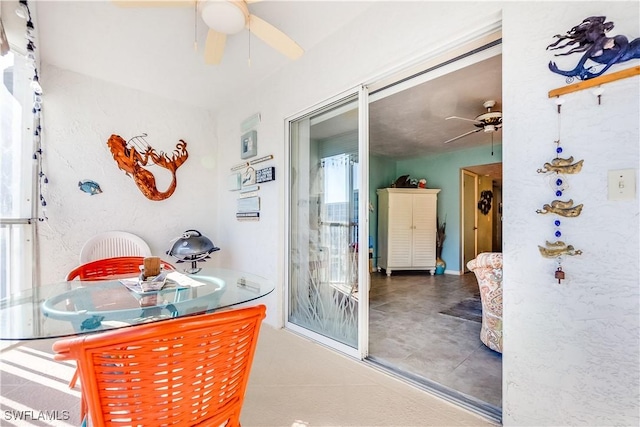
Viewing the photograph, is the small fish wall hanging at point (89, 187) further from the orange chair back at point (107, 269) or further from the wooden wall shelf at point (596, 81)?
the wooden wall shelf at point (596, 81)

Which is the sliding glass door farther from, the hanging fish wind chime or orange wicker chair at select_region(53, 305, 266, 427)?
orange wicker chair at select_region(53, 305, 266, 427)

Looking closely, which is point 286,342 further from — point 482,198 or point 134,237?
point 482,198

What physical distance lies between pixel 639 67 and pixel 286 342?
9.28 ft

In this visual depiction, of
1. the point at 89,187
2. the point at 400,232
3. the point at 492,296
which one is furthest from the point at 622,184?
the point at 400,232

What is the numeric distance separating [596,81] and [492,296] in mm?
1692

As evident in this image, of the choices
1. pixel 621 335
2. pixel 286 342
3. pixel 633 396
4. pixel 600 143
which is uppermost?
pixel 600 143

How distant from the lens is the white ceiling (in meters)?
2.20

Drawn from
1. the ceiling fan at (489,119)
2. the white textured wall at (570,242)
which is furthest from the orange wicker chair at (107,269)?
the ceiling fan at (489,119)

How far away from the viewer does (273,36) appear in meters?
1.99

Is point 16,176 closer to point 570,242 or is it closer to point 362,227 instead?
point 362,227

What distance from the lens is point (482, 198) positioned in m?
6.68

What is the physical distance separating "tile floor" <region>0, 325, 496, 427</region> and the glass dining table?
2.38ft

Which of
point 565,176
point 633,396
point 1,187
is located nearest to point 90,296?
point 1,187

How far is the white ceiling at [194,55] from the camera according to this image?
2195 millimetres
